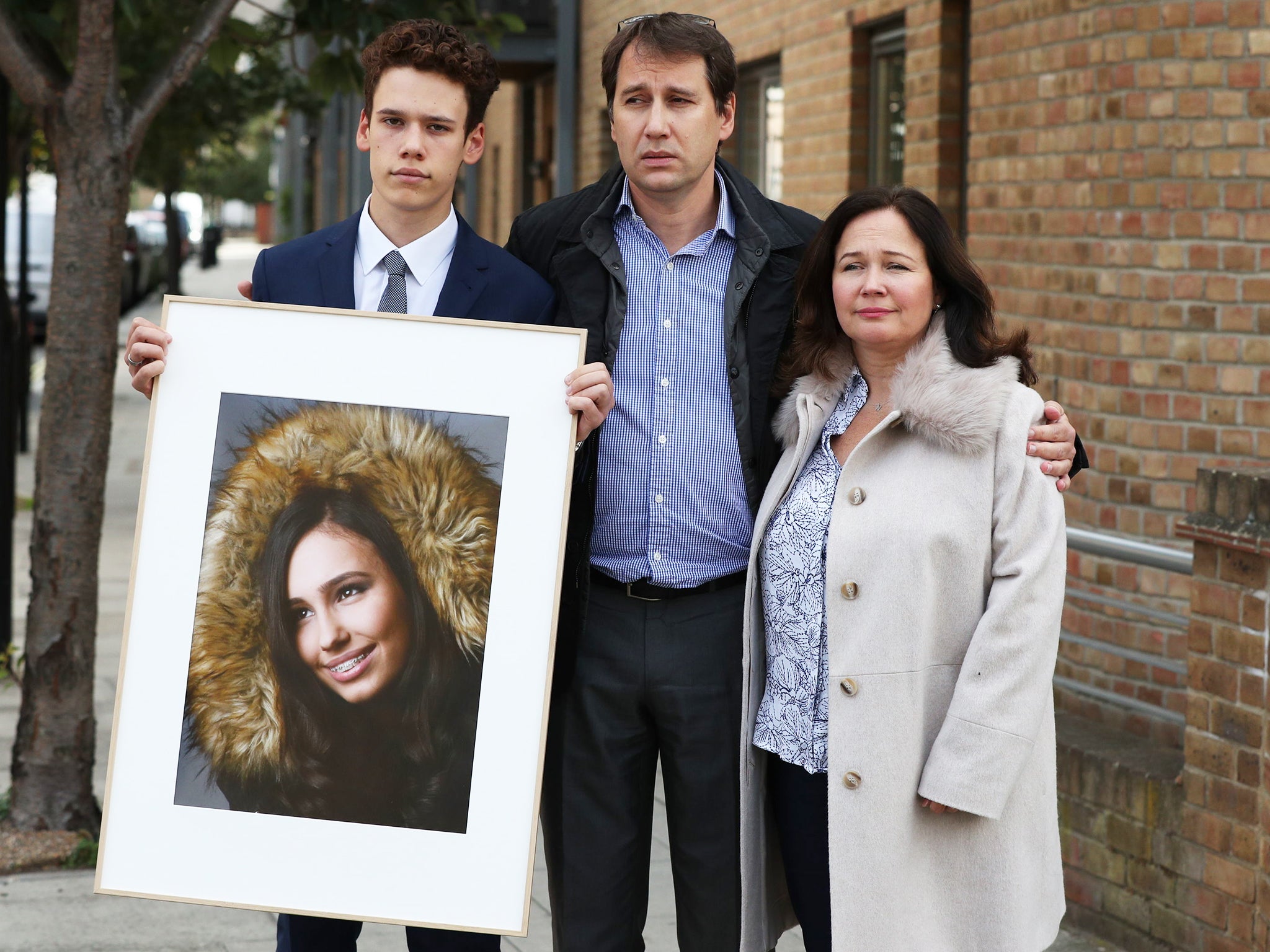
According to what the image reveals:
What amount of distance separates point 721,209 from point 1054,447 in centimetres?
91

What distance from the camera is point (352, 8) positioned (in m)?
5.57

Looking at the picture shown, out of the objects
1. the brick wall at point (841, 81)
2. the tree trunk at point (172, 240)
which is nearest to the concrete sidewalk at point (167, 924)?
the brick wall at point (841, 81)

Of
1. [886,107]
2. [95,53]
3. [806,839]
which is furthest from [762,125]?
[806,839]

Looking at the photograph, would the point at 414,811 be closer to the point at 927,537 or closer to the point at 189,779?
the point at 189,779

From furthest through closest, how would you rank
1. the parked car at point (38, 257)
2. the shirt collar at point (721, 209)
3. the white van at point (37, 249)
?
the white van at point (37, 249), the parked car at point (38, 257), the shirt collar at point (721, 209)

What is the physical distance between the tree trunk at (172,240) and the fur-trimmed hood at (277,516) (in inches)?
1147

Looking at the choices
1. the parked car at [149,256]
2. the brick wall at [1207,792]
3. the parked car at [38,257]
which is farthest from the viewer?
the parked car at [149,256]

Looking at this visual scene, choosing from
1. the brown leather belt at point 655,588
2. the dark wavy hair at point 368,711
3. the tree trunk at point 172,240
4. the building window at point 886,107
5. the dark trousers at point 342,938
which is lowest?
the dark trousers at point 342,938

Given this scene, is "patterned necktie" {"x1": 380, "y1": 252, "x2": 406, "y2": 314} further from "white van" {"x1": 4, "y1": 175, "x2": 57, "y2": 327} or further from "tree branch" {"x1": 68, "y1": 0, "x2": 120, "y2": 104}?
"white van" {"x1": 4, "y1": 175, "x2": 57, "y2": 327}

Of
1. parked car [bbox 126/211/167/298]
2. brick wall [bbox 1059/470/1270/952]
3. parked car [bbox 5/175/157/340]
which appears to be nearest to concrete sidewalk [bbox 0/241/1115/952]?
brick wall [bbox 1059/470/1270/952]

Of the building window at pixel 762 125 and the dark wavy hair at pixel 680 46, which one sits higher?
Result: the building window at pixel 762 125

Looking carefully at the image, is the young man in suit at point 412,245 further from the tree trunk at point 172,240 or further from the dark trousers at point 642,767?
the tree trunk at point 172,240

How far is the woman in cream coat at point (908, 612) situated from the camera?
290 centimetres

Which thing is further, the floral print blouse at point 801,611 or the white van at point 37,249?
the white van at point 37,249
